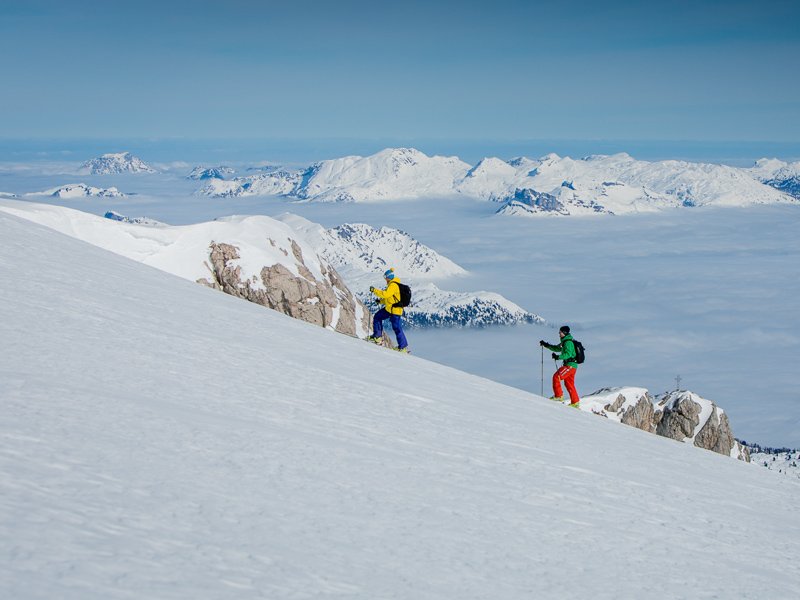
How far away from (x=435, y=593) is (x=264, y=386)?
6.39m

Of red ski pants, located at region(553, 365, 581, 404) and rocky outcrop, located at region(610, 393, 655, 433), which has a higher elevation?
red ski pants, located at region(553, 365, 581, 404)

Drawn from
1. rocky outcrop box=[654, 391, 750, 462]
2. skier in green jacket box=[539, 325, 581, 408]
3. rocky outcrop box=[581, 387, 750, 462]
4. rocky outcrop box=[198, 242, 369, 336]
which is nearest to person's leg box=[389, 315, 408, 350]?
skier in green jacket box=[539, 325, 581, 408]

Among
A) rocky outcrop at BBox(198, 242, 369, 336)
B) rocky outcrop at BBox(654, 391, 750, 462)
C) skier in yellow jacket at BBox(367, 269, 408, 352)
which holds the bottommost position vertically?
rocky outcrop at BBox(654, 391, 750, 462)

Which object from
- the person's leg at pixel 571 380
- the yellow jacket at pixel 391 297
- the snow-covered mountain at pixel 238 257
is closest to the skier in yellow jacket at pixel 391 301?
the yellow jacket at pixel 391 297

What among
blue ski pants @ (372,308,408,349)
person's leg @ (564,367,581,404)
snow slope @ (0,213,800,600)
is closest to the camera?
snow slope @ (0,213,800,600)

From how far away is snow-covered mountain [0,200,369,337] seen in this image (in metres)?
53.2

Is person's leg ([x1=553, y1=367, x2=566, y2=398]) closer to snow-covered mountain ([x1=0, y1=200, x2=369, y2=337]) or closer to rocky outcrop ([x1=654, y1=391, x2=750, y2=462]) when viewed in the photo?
snow-covered mountain ([x1=0, y1=200, x2=369, y2=337])

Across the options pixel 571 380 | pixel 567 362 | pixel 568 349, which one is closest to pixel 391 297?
pixel 568 349

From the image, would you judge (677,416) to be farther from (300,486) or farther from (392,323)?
(300,486)

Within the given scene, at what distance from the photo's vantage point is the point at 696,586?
7449 mm

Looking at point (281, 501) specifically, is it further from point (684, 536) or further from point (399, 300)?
point (399, 300)

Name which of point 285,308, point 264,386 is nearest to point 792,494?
point 264,386

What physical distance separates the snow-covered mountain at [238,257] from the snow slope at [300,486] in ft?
132

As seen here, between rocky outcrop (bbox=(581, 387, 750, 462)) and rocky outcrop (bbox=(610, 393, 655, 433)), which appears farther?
rocky outcrop (bbox=(581, 387, 750, 462))
